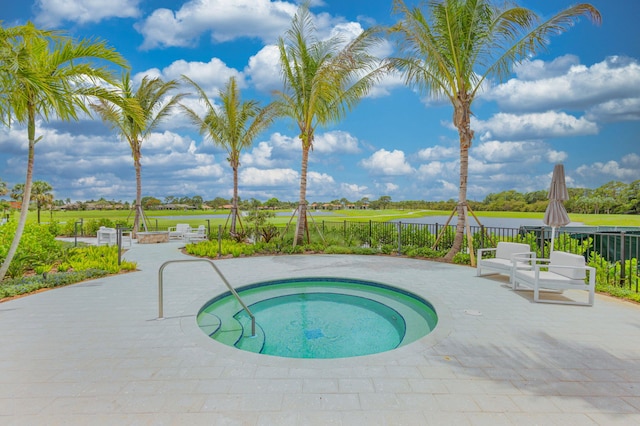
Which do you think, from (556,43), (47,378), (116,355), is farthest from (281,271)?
(556,43)

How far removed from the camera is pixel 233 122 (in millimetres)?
14383

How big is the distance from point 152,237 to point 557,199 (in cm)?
1483

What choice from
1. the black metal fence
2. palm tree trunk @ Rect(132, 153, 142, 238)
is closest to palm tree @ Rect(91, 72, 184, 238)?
palm tree trunk @ Rect(132, 153, 142, 238)

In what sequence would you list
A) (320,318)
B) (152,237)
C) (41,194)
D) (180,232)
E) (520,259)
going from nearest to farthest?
(320,318) < (520,259) < (152,237) < (180,232) < (41,194)

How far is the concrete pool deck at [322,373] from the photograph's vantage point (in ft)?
7.85

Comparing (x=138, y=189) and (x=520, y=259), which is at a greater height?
(x=138, y=189)

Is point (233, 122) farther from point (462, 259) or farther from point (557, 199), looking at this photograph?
point (557, 199)

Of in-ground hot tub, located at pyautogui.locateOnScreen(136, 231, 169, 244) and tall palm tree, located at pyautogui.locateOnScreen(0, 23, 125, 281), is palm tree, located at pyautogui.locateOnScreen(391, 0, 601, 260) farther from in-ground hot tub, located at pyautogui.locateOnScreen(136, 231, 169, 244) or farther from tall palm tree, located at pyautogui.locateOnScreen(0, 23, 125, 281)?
in-ground hot tub, located at pyautogui.locateOnScreen(136, 231, 169, 244)

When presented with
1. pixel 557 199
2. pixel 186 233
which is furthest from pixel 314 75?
pixel 186 233

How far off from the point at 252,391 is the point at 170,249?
10774 millimetres

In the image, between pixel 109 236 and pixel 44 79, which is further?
pixel 109 236

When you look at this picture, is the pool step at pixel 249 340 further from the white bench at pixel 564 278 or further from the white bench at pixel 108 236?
the white bench at pixel 108 236

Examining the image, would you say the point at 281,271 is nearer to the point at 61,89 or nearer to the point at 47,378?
the point at 47,378

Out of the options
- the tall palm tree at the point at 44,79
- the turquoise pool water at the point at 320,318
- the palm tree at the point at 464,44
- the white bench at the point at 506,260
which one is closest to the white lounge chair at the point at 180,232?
the tall palm tree at the point at 44,79
